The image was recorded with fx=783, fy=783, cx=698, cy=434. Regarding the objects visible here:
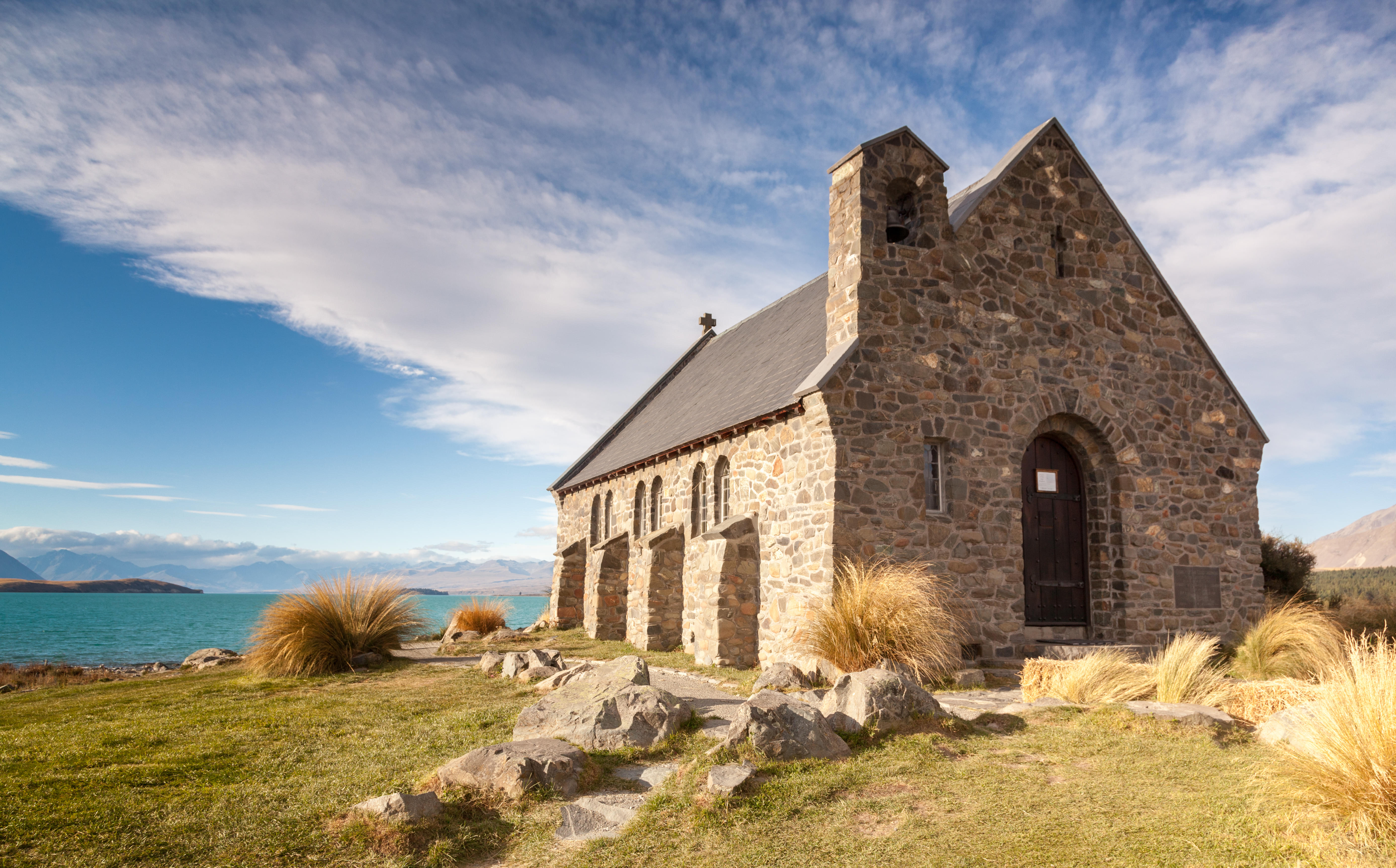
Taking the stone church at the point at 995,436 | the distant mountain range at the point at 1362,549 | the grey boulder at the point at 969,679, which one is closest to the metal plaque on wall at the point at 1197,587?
the stone church at the point at 995,436

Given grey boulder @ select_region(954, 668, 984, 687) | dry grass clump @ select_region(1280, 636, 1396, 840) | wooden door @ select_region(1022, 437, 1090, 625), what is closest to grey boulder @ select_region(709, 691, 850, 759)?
dry grass clump @ select_region(1280, 636, 1396, 840)

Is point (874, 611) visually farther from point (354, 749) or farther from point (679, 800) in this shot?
point (354, 749)

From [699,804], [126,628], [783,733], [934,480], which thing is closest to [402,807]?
[699,804]

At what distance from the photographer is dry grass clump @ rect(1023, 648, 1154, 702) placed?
911 cm

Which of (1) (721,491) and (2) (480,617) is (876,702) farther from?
(2) (480,617)

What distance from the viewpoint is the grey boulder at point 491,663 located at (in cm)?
1330

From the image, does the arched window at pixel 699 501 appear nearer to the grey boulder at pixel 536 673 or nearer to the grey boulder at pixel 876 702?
the grey boulder at pixel 536 673

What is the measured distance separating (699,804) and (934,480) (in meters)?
8.03

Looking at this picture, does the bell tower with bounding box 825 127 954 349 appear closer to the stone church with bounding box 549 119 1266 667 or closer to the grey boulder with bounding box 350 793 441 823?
the stone church with bounding box 549 119 1266 667

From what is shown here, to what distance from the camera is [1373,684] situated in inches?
205

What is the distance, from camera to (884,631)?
1019 cm

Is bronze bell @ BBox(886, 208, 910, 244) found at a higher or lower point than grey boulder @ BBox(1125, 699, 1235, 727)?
higher

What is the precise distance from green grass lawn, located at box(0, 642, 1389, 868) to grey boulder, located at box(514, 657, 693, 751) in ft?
0.75

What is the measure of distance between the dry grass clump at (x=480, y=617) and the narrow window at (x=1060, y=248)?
52.7ft
